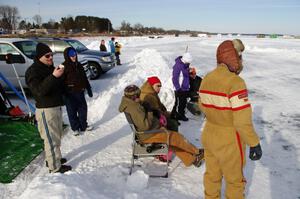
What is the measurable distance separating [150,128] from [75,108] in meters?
2.35

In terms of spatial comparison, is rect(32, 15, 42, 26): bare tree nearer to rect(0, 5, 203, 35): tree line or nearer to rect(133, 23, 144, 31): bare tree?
rect(0, 5, 203, 35): tree line

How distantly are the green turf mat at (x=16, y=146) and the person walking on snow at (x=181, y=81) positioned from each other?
3.01 meters

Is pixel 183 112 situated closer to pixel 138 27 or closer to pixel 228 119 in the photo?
pixel 228 119

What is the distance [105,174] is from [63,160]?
95cm

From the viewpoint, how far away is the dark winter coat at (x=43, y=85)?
13.4ft

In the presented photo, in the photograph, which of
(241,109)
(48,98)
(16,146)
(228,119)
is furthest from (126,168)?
(241,109)

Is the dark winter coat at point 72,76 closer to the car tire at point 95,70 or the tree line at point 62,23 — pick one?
the car tire at point 95,70

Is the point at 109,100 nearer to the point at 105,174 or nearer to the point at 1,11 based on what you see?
the point at 105,174

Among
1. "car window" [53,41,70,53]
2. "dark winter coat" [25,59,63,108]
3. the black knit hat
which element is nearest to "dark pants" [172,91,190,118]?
"dark winter coat" [25,59,63,108]

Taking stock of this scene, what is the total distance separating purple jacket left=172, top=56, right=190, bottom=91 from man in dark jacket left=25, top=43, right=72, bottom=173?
10.1ft

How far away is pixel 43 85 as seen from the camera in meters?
4.07

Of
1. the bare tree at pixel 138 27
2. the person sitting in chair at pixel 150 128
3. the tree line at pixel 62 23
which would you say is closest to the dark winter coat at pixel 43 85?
the person sitting in chair at pixel 150 128

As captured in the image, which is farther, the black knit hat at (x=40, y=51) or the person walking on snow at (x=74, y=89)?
the person walking on snow at (x=74, y=89)

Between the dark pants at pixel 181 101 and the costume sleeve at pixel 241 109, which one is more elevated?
the costume sleeve at pixel 241 109
